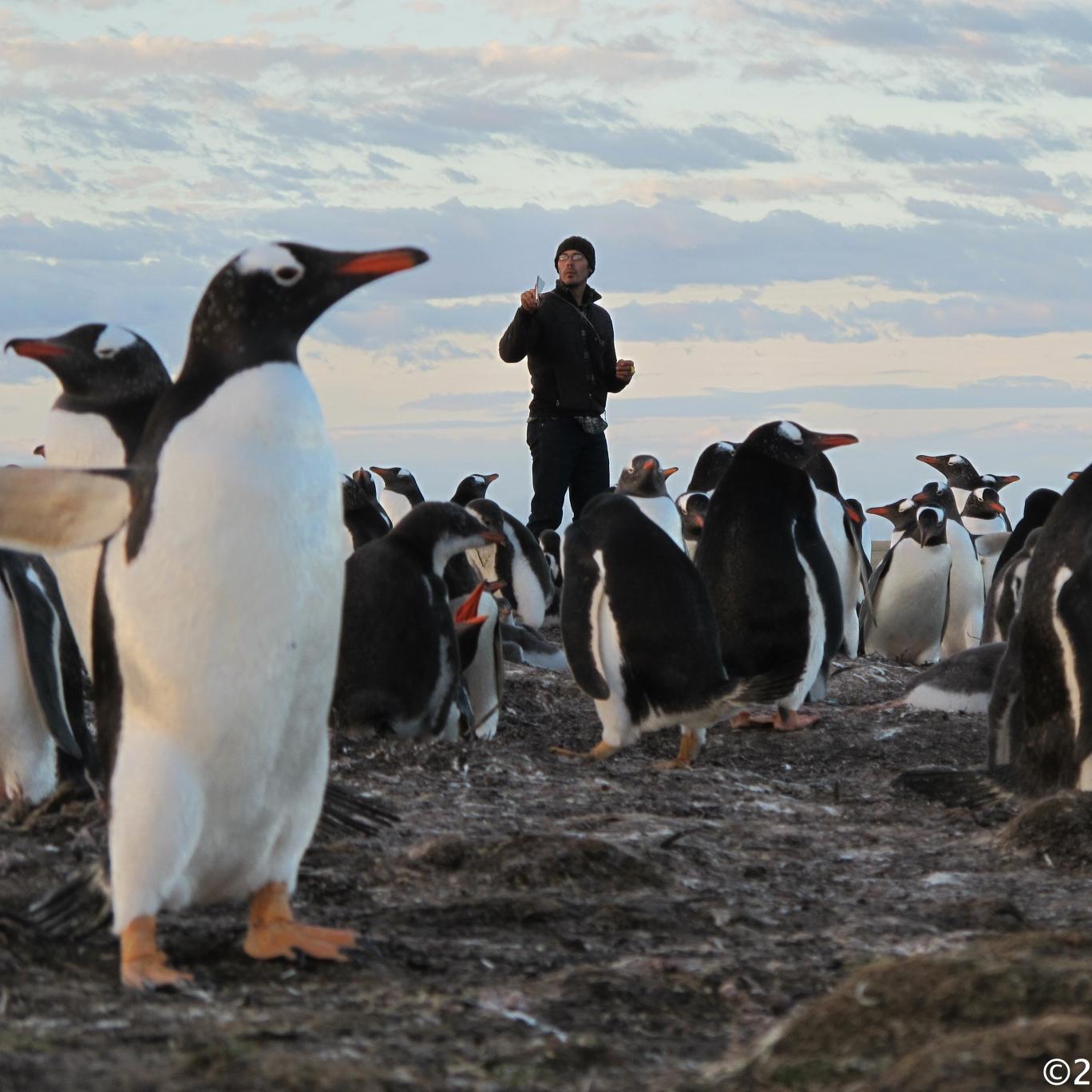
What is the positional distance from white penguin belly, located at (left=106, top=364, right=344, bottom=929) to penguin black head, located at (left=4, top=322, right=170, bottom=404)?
1.67m

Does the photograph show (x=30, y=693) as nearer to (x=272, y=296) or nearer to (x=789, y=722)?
(x=272, y=296)

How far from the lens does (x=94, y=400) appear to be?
16.6 feet

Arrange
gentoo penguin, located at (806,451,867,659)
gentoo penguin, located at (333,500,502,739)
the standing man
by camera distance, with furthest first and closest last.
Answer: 1. the standing man
2. gentoo penguin, located at (806,451,867,659)
3. gentoo penguin, located at (333,500,502,739)

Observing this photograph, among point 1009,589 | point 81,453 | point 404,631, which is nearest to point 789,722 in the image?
point 1009,589

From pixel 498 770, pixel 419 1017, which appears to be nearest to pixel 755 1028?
pixel 419 1017

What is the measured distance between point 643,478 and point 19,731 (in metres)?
4.30

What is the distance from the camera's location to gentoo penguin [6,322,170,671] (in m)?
5.02

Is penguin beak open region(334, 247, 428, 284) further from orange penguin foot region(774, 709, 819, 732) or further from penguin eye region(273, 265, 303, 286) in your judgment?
orange penguin foot region(774, 709, 819, 732)

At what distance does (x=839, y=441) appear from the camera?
30.1 ft

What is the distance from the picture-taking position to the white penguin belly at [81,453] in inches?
198

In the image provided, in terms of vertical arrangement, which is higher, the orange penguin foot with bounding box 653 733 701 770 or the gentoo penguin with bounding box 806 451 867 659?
the gentoo penguin with bounding box 806 451 867 659

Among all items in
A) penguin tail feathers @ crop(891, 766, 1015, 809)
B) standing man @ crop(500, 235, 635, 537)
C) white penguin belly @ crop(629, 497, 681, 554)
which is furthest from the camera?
standing man @ crop(500, 235, 635, 537)

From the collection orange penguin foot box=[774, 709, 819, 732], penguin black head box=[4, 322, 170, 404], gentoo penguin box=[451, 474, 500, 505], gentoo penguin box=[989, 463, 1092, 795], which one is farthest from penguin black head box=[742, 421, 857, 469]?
gentoo penguin box=[451, 474, 500, 505]

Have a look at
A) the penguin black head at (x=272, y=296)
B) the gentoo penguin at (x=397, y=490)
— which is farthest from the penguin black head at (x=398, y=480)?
the penguin black head at (x=272, y=296)
